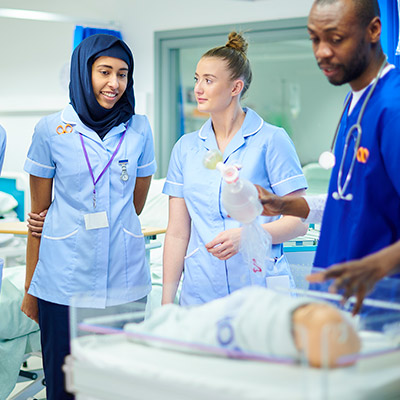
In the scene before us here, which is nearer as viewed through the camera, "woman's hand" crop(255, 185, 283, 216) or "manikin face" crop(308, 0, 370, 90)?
"manikin face" crop(308, 0, 370, 90)

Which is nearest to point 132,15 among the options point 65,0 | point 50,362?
point 65,0

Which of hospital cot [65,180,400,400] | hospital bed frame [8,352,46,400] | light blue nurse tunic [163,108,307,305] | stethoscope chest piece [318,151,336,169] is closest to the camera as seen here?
hospital cot [65,180,400,400]

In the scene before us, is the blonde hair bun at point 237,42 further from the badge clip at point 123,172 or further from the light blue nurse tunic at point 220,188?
the badge clip at point 123,172

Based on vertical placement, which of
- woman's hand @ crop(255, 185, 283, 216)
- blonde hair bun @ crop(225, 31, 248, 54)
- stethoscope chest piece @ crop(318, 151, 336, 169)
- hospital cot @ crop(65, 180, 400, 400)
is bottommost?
hospital cot @ crop(65, 180, 400, 400)

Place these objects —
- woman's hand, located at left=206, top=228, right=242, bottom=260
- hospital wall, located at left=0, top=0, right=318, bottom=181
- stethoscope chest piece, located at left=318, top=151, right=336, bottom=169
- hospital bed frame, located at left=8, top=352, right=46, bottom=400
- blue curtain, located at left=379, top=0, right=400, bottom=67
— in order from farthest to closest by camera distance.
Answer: hospital wall, located at left=0, top=0, right=318, bottom=181
hospital bed frame, located at left=8, top=352, right=46, bottom=400
blue curtain, located at left=379, top=0, right=400, bottom=67
woman's hand, located at left=206, top=228, right=242, bottom=260
stethoscope chest piece, located at left=318, top=151, right=336, bottom=169

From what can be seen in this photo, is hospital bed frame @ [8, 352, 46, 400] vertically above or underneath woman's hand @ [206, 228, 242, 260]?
underneath

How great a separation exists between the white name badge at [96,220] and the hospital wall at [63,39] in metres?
2.73

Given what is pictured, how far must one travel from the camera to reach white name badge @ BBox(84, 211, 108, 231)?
2.07 metres

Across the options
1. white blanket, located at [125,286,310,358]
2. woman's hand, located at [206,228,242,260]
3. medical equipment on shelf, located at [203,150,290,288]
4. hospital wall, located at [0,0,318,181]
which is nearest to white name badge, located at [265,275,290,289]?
medical equipment on shelf, located at [203,150,290,288]

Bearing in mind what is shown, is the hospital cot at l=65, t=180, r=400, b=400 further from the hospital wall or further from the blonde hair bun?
the hospital wall

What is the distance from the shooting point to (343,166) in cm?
137

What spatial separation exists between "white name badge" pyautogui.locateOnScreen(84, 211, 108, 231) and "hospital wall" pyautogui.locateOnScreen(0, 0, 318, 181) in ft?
8.94

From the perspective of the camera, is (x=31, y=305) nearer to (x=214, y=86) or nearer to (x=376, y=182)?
(x=214, y=86)

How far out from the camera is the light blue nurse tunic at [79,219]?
2076 millimetres
